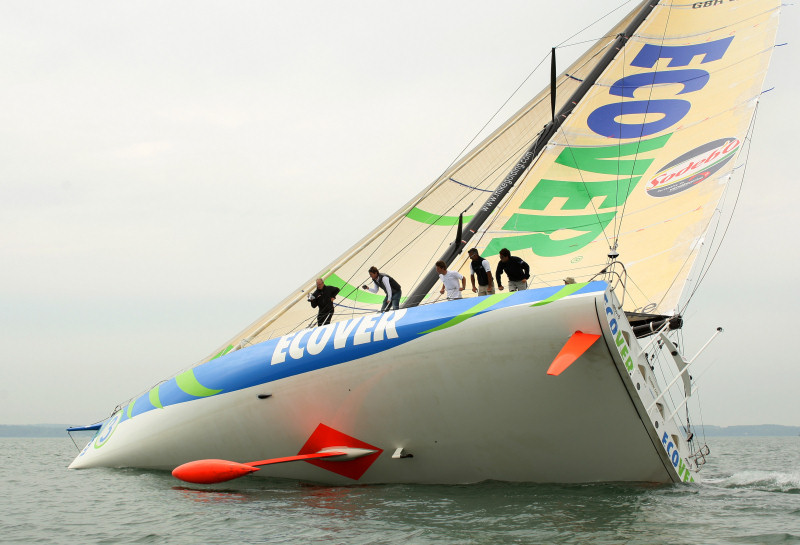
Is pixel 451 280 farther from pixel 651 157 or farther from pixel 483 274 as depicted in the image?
pixel 651 157

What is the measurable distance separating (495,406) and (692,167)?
5.15 meters

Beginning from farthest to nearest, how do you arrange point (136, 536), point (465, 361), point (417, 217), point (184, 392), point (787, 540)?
point (417, 217)
point (184, 392)
point (465, 361)
point (136, 536)
point (787, 540)

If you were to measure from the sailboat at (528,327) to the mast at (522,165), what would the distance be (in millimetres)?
37

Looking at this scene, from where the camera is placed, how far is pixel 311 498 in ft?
23.0

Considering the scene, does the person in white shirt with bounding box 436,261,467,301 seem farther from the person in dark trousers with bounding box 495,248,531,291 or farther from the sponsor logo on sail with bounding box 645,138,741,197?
the sponsor logo on sail with bounding box 645,138,741,197

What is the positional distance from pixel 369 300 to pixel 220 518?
526cm

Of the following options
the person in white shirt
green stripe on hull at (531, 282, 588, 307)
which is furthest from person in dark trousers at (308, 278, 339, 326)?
green stripe on hull at (531, 282, 588, 307)

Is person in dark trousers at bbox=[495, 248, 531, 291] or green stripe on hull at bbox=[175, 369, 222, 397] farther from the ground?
person in dark trousers at bbox=[495, 248, 531, 291]

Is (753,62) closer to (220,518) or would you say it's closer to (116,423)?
(220,518)

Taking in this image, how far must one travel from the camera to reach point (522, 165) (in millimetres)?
10406

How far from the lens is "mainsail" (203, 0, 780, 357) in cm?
934

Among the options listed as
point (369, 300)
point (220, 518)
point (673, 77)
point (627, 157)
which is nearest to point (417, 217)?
point (369, 300)

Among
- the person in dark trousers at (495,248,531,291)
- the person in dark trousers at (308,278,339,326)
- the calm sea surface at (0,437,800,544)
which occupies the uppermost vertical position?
the person in dark trousers at (308,278,339,326)

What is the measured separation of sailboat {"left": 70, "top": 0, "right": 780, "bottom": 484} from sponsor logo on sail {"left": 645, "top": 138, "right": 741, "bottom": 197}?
3 centimetres
